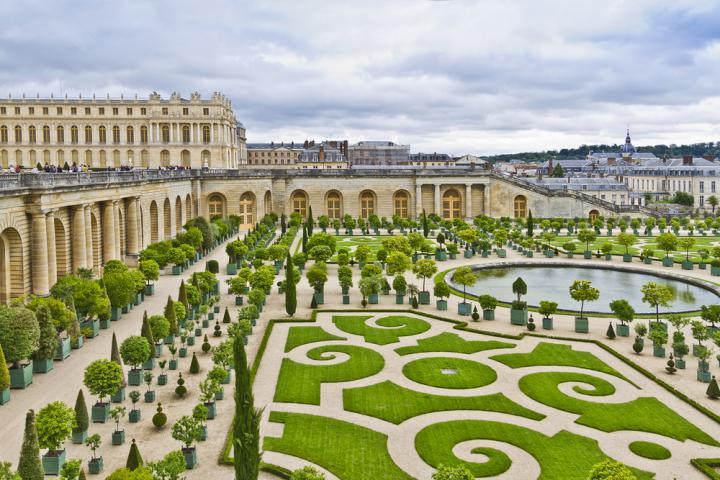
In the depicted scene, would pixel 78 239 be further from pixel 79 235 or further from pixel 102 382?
pixel 102 382

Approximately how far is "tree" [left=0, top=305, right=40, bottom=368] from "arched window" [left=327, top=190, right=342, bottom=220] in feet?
208

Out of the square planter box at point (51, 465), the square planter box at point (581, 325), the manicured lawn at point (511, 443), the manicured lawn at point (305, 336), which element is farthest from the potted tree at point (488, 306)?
the square planter box at point (51, 465)

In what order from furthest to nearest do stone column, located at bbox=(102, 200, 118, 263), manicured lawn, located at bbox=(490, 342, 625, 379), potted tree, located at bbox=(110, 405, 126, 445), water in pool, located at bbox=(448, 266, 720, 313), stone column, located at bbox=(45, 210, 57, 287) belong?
Answer: 1. stone column, located at bbox=(102, 200, 118, 263)
2. water in pool, located at bbox=(448, 266, 720, 313)
3. stone column, located at bbox=(45, 210, 57, 287)
4. manicured lawn, located at bbox=(490, 342, 625, 379)
5. potted tree, located at bbox=(110, 405, 126, 445)

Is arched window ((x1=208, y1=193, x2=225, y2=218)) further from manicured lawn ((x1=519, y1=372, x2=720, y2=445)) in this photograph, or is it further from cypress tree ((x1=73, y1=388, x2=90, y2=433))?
cypress tree ((x1=73, y1=388, x2=90, y2=433))

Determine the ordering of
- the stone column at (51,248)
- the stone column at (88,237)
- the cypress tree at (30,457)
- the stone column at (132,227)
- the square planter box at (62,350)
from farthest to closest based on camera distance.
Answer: the stone column at (132,227) < the stone column at (88,237) < the stone column at (51,248) < the square planter box at (62,350) < the cypress tree at (30,457)

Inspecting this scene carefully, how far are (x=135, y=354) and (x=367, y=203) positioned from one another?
65.0 meters

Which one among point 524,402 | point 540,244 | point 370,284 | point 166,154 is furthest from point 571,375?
point 166,154

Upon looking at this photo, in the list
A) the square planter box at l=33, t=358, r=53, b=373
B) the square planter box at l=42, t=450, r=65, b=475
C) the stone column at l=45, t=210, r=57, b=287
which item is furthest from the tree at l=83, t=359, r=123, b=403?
the stone column at l=45, t=210, r=57, b=287

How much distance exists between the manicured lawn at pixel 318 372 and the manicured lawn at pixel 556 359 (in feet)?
17.6

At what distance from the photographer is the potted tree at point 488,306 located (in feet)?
112

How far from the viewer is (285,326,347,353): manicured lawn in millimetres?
30047

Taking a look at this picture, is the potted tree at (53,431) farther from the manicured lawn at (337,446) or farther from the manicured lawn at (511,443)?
the manicured lawn at (511,443)

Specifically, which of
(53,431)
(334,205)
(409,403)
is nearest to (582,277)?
(409,403)

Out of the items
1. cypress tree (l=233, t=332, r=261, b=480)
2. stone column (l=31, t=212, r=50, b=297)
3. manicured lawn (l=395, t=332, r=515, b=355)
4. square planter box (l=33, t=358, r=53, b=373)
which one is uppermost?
stone column (l=31, t=212, r=50, b=297)
